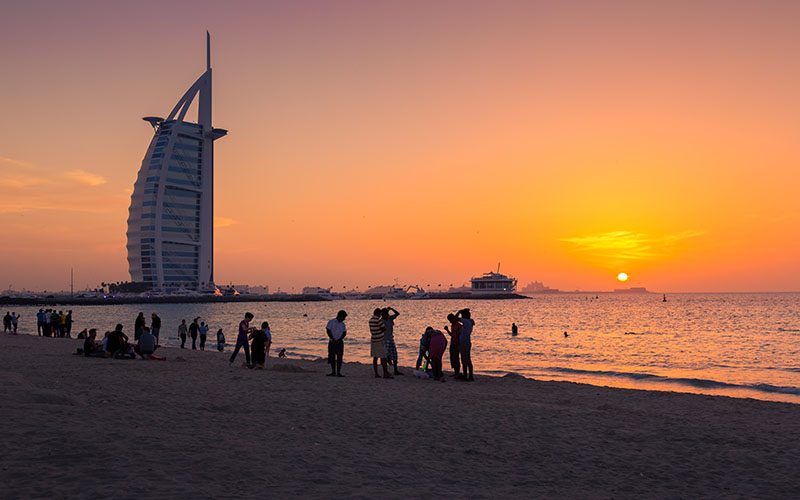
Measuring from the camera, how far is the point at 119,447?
862 centimetres

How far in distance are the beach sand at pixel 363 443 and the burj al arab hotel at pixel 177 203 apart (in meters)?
169

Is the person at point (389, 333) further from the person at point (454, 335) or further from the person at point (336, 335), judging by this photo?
the person at point (454, 335)

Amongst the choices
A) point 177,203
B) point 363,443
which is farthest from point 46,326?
point 177,203

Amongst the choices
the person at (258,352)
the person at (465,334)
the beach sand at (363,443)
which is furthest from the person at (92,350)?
the person at (465,334)

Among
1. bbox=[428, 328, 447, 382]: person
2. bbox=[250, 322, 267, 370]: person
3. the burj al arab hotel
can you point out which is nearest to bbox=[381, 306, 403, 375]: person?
bbox=[428, 328, 447, 382]: person

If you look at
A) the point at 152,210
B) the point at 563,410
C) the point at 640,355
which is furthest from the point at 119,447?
the point at 152,210

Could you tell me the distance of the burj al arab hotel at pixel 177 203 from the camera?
17512cm

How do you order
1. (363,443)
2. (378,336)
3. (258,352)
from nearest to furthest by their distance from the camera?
(363,443)
(378,336)
(258,352)

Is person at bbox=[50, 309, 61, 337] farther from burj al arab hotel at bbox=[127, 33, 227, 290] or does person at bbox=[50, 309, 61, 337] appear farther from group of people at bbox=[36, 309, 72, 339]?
burj al arab hotel at bbox=[127, 33, 227, 290]

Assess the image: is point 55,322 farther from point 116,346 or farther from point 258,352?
point 258,352

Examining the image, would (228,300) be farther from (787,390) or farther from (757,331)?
(787,390)

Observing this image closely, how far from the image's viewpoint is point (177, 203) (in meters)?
179

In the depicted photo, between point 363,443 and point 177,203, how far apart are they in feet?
591

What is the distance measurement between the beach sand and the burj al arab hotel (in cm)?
16867
